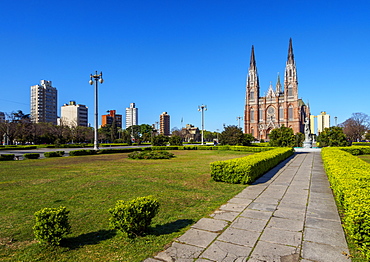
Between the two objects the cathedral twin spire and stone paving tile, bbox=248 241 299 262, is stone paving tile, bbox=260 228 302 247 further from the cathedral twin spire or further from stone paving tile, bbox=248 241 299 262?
the cathedral twin spire

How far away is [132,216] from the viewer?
3713 mm

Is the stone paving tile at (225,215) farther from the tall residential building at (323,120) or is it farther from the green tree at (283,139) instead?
the tall residential building at (323,120)

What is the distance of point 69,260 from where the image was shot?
3.12m

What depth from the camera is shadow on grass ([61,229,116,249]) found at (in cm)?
361

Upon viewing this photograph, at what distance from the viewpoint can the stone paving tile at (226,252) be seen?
10.4ft

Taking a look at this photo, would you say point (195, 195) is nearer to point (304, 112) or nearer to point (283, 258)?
point (283, 258)

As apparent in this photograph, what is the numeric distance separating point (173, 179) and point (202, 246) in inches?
232

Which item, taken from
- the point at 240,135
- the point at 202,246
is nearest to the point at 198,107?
the point at 240,135

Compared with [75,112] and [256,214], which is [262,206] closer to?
[256,214]

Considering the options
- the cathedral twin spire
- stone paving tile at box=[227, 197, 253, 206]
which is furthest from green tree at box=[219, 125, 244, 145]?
the cathedral twin spire

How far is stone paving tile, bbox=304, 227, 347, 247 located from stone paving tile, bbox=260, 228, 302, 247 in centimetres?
17

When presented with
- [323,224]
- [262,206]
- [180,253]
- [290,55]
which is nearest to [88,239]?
[180,253]

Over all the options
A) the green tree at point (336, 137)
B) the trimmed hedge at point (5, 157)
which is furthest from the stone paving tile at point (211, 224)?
the green tree at point (336, 137)

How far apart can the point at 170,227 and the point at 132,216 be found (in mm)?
982
